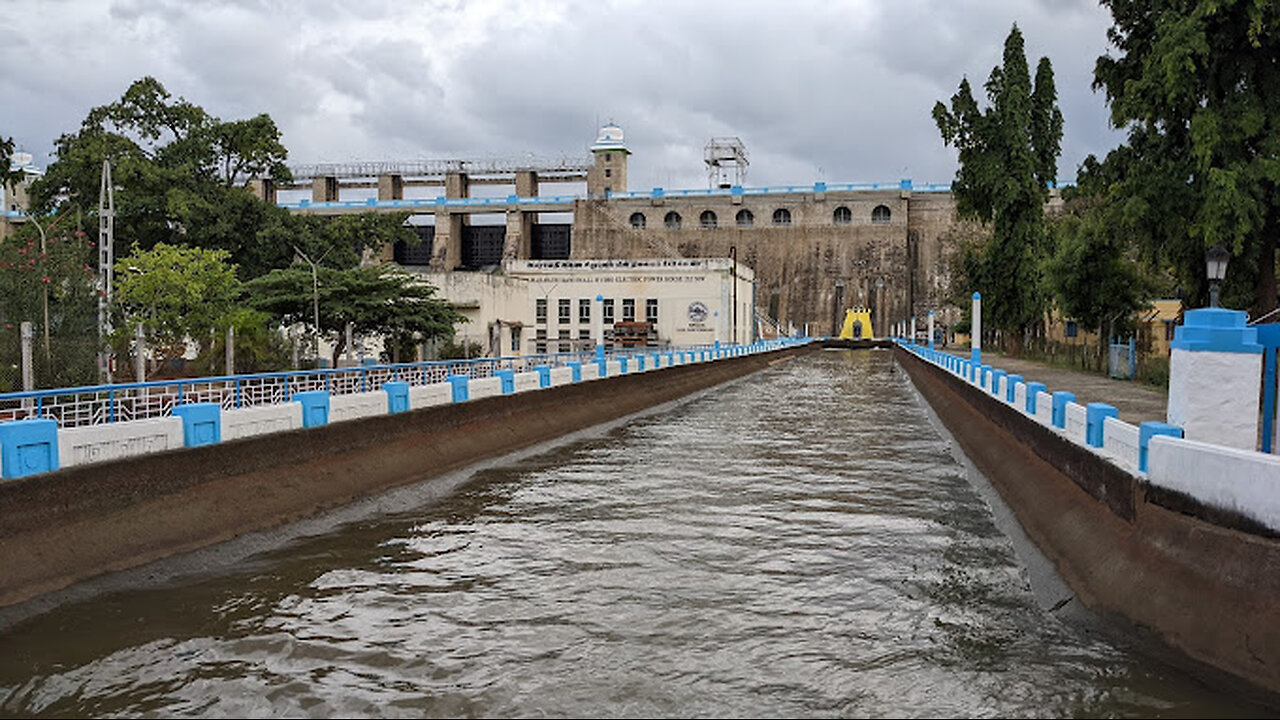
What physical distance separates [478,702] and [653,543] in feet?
17.2

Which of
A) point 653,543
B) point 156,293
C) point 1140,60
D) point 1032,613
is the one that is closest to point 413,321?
point 156,293

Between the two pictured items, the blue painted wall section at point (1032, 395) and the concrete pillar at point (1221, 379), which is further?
the blue painted wall section at point (1032, 395)

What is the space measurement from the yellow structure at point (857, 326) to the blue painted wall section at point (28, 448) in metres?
109

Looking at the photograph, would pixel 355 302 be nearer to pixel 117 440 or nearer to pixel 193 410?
pixel 193 410

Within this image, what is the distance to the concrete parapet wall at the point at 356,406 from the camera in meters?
15.6

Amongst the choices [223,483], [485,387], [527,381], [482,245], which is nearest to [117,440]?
[223,483]

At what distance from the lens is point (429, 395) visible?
63.1 feet

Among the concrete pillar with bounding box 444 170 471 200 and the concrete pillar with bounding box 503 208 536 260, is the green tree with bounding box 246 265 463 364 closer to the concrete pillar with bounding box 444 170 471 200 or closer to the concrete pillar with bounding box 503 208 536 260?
the concrete pillar with bounding box 503 208 536 260

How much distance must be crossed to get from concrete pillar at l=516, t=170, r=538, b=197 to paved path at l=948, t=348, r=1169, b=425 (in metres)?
87.8

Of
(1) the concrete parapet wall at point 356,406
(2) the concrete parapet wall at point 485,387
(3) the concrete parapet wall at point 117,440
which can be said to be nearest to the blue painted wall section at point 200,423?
(3) the concrete parapet wall at point 117,440

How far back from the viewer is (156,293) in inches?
1330

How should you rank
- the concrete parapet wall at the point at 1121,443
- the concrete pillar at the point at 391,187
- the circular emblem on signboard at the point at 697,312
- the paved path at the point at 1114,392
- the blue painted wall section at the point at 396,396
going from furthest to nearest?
the concrete pillar at the point at 391,187, the circular emblem on signboard at the point at 697,312, the paved path at the point at 1114,392, the blue painted wall section at the point at 396,396, the concrete parapet wall at the point at 1121,443

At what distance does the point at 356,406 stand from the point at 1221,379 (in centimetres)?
1209

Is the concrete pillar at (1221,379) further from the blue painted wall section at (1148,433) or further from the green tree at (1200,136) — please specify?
the green tree at (1200,136)
